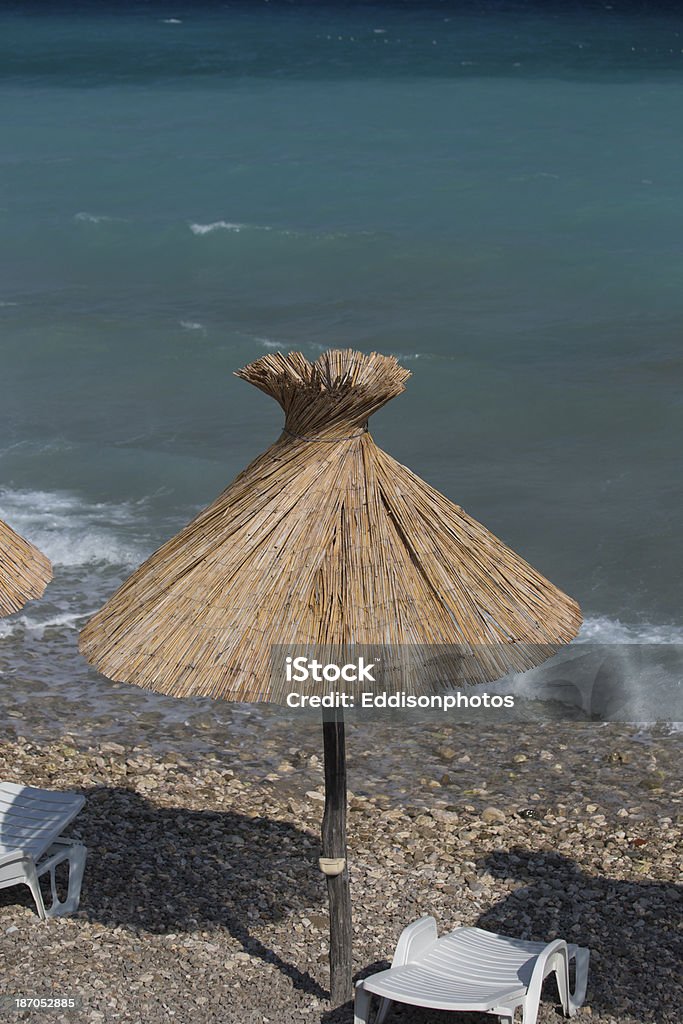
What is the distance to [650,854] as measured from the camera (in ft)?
26.1

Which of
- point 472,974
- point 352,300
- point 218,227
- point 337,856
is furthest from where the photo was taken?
point 218,227

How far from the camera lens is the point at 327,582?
557 centimetres

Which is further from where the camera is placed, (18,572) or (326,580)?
(18,572)

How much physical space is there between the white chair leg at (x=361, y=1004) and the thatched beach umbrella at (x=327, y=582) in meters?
1.05

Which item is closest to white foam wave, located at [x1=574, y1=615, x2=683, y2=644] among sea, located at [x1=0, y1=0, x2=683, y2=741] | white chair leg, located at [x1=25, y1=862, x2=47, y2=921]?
sea, located at [x1=0, y1=0, x2=683, y2=741]

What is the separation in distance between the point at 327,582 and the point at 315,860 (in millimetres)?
2822

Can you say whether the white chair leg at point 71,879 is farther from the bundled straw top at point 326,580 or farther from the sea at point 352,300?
the sea at point 352,300

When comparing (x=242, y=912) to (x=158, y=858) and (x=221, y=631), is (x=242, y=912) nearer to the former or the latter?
(x=158, y=858)

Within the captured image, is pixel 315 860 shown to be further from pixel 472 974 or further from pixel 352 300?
pixel 352 300

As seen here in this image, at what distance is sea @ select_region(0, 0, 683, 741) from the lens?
1491 cm

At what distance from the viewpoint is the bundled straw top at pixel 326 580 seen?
218 inches

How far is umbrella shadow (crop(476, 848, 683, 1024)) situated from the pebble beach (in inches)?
0.4

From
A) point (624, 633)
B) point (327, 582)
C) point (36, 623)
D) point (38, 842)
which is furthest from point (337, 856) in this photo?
point (624, 633)

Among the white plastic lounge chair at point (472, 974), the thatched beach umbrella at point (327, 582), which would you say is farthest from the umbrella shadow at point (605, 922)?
the thatched beach umbrella at point (327, 582)
